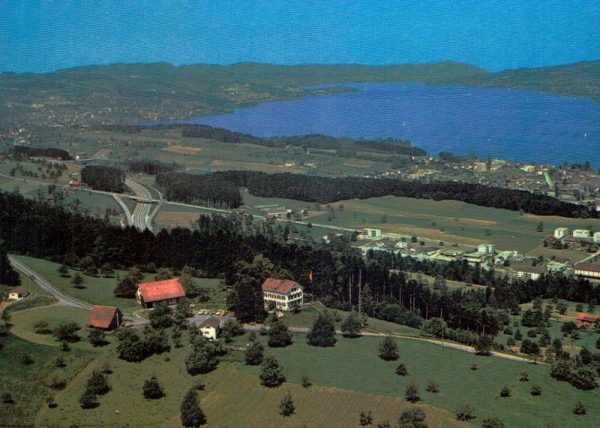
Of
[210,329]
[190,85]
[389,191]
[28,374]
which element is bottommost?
[28,374]

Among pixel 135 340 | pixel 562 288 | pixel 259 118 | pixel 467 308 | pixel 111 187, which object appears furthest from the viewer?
pixel 259 118

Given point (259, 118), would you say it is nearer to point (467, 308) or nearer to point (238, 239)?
point (238, 239)

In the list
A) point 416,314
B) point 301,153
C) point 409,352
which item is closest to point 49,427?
point 409,352

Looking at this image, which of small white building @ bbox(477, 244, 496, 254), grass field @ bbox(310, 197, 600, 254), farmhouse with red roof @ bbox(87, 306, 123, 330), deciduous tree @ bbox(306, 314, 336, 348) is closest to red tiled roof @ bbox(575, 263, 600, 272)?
grass field @ bbox(310, 197, 600, 254)

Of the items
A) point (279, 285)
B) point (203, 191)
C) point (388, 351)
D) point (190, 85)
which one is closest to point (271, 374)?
point (388, 351)

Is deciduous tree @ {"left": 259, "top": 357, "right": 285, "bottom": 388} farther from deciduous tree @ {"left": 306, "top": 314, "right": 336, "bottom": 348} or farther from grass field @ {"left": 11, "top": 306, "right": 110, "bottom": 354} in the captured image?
grass field @ {"left": 11, "top": 306, "right": 110, "bottom": 354}

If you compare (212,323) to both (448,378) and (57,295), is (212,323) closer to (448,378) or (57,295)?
(57,295)

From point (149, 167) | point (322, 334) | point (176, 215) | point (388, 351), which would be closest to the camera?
point (388, 351)
